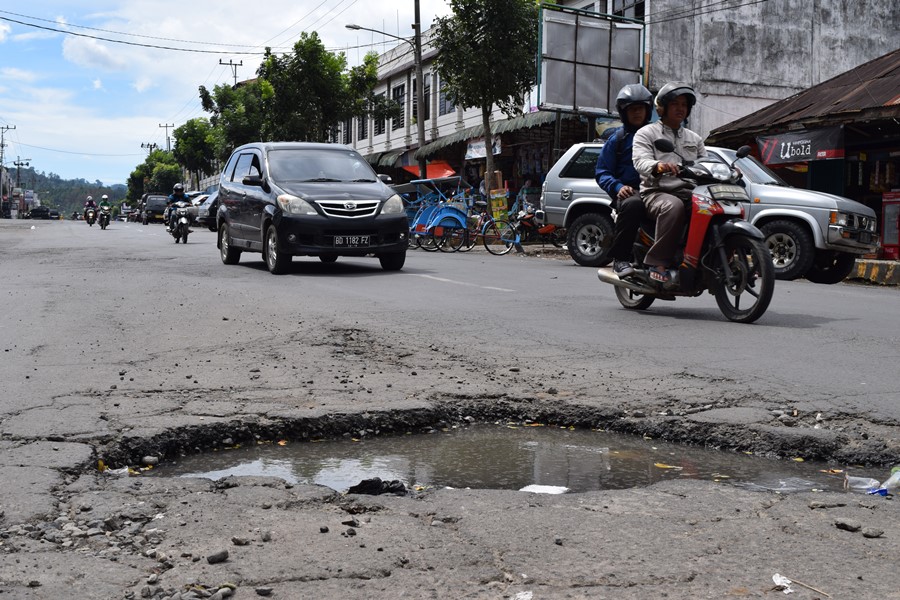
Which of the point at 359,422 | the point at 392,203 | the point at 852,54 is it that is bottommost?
the point at 359,422

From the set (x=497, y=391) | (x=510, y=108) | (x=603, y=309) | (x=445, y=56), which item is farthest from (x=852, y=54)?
(x=497, y=391)

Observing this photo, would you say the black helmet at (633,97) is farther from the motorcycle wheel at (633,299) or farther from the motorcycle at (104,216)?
the motorcycle at (104,216)

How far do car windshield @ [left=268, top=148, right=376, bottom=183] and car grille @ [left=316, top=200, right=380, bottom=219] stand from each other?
0.79 m

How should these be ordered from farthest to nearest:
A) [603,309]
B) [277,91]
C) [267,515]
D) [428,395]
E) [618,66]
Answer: [277,91] → [618,66] → [603,309] → [428,395] → [267,515]

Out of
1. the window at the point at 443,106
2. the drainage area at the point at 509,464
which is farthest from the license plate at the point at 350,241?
the window at the point at 443,106

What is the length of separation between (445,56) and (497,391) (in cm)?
2078

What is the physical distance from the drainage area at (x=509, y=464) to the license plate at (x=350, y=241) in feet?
27.0

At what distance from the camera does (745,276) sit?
293 inches

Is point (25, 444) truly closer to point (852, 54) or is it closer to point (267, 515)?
point (267, 515)

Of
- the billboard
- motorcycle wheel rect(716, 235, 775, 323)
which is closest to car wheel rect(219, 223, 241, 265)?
motorcycle wheel rect(716, 235, 775, 323)

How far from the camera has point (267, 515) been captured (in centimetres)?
306

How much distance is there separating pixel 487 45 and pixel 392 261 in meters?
12.7

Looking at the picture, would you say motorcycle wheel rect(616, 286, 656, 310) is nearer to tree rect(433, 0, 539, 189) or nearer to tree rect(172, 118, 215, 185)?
tree rect(433, 0, 539, 189)

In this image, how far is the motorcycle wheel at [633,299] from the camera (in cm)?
→ 855
